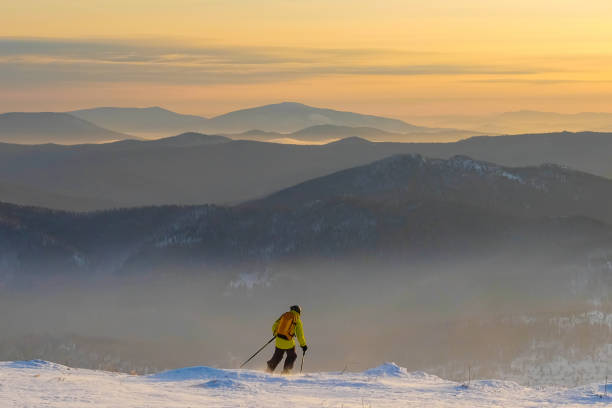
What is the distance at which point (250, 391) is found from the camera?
78.3 feet

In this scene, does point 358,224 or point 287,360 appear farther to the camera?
point 358,224

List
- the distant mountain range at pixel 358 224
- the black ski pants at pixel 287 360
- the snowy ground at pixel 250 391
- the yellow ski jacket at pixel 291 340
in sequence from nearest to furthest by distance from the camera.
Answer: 1. the snowy ground at pixel 250 391
2. the yellow ski jacket at pixel 291 340
3. the black ski pants at pixel 287 360
4. the distant mountain range at pixel 358 224

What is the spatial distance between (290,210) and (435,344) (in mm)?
62211

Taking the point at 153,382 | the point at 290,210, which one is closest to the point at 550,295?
the point at 290,210

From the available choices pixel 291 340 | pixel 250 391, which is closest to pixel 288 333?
pixel 291 340

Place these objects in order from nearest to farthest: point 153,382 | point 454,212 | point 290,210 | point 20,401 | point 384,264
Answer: point 20,401 → point 153,382 → point 384,264 → point 454,212 → point 290,210

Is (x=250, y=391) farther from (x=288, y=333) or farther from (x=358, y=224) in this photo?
(x=358, y=224)

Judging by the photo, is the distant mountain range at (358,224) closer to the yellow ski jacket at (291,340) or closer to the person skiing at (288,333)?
the person skiing at (288,333)

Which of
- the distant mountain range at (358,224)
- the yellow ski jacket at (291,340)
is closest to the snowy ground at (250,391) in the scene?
the yellow ski jacket at (291,340)

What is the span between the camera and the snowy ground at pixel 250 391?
72.3 ft

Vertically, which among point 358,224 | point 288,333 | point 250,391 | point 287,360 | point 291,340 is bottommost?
point 250,391

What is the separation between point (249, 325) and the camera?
106562 millimetres

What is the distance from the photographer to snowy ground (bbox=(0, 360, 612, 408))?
22.0 meters

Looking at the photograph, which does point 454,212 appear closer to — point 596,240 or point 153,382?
point 596,240
